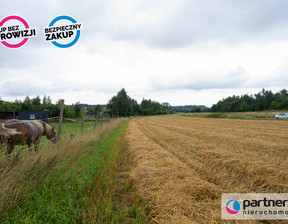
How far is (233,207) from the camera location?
2998 millimetres

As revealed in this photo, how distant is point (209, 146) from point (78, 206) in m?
6.90

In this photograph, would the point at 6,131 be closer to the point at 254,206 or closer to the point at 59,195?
the point at 59,195

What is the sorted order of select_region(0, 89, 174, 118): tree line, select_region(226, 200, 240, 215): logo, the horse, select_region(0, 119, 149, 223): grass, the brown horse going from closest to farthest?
select_region(0, 119, 149, 223): grass < select_region(226, 200, 240, 215): logo < the horse < the brown horse < select_region(0, 89, 174, 118): tree line

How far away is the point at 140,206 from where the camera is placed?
3236mm

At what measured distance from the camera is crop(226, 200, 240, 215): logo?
289cm

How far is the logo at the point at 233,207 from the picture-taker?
9.50 feet

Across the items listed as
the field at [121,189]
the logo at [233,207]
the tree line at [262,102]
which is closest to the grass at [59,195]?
the field at [121,189]

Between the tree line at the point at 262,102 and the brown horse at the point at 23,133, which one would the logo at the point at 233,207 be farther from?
the tree line at the point at 262,102

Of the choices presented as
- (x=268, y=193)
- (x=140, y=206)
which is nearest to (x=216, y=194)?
(x=268, y=193)

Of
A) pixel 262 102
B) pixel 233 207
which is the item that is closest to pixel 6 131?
Answer: pixel 233 207

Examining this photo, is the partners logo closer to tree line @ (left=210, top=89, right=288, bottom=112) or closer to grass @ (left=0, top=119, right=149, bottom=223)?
grass @ (left=0, top=119, right=149, bottom=223)

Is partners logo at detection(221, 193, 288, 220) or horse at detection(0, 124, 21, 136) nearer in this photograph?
partners logo at detection(221, 193, 288, 220)

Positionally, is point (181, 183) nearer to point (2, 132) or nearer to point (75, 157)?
point (75, 157)

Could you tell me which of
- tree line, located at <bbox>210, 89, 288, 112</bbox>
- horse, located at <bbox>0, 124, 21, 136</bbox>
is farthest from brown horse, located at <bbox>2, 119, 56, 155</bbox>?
tree line, located at <bbox>210, 89, 288, 112</bbox>
